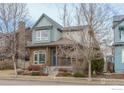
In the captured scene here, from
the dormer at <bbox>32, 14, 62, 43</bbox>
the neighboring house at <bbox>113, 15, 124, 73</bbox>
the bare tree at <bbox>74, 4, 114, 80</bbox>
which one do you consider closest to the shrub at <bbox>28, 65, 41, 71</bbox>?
the dormer at <bbox>32, 14, 62, 43</bbox>

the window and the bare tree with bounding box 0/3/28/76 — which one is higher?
the bare tree with bounding box 0/3/28/76

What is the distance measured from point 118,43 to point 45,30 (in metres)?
0.90

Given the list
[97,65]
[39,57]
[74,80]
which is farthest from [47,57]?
[97,65]

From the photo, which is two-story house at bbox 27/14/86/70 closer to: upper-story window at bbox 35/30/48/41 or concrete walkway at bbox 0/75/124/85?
upper-story window at bbox 35/30/48/41

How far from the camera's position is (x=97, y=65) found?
644 centimetres

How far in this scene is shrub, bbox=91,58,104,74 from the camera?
645 cm

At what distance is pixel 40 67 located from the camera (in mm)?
6508

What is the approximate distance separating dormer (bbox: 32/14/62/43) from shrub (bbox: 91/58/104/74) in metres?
0.53

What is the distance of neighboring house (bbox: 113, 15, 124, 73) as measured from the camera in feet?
21.2

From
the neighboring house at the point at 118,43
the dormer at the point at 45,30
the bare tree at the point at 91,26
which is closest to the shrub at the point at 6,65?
the dormer at the point at 45,30

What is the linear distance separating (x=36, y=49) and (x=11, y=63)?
1.14 feet

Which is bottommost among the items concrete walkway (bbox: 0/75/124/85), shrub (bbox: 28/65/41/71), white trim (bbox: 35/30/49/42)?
concrete walkway (bbox: 0/75/124/85)

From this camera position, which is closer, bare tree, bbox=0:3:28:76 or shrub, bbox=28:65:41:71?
bare tree, bbox=0:3:28:76
